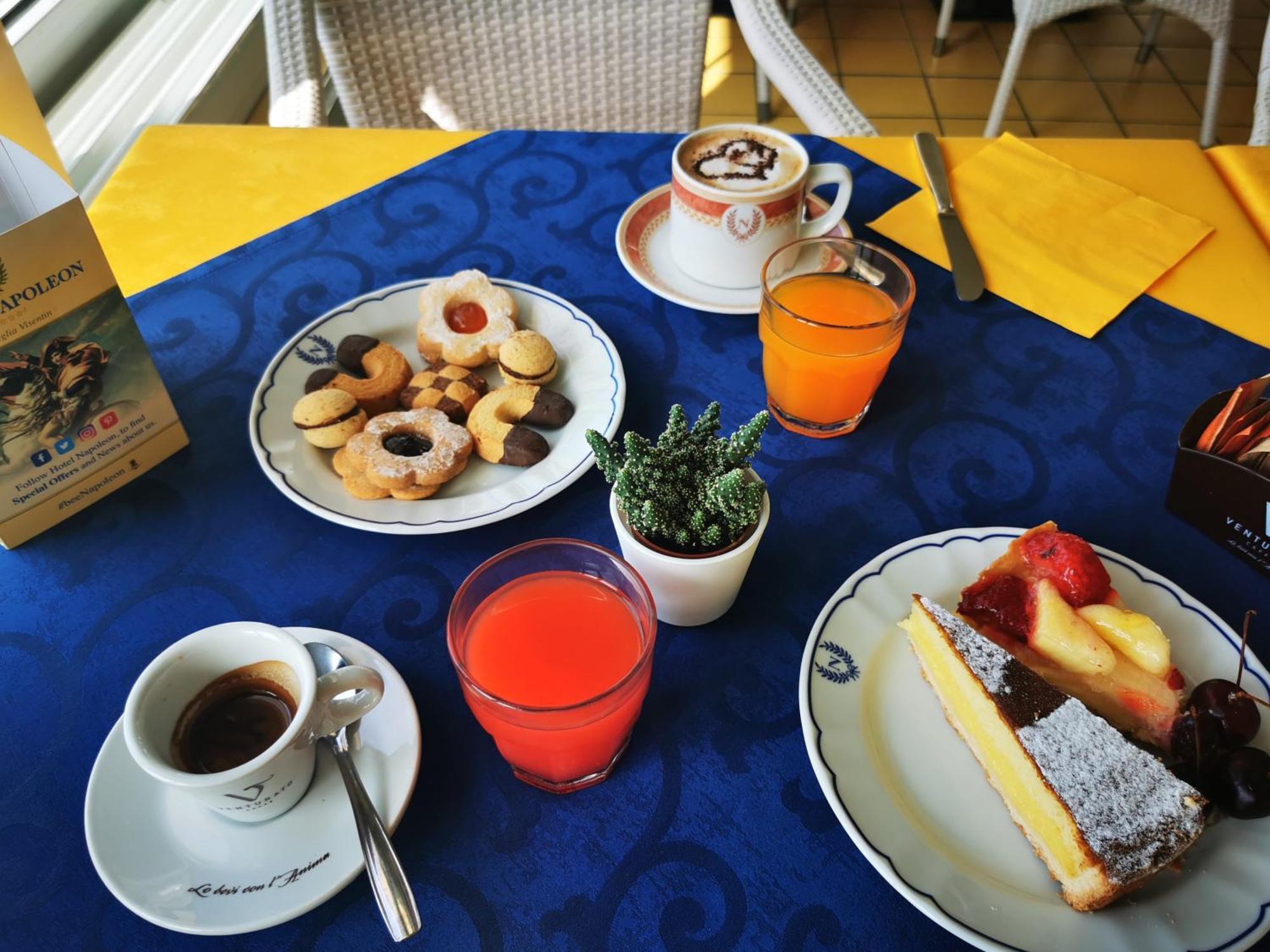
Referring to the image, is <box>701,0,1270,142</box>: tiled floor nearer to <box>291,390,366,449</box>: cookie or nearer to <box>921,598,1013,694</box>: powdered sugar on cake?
<box>291,390,366,449</box>: cookie

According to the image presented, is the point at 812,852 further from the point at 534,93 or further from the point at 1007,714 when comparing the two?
the point at 534,93

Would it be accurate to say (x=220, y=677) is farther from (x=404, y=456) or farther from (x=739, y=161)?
(x=739, y=161)

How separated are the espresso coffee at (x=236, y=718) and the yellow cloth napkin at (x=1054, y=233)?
94 centimetres

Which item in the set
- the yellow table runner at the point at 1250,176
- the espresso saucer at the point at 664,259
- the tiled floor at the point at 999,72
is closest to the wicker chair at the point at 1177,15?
the tiled floor at the point at 999,72

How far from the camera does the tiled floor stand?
10.6 ft

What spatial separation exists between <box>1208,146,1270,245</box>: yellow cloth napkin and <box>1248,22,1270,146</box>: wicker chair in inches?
3.5

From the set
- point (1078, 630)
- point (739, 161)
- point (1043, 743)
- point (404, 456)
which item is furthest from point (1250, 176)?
point (404, 456)

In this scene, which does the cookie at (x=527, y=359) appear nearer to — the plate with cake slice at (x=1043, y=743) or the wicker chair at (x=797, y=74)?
the plate with cake slice at (x=1043, y=743)

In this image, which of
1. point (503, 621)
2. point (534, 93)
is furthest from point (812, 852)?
point (534, 93)

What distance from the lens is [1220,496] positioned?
877 mm

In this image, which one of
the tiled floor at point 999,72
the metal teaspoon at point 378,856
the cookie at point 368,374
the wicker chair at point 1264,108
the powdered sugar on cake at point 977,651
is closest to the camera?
the metal teaspoon at point 378,856

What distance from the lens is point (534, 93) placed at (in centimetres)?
170

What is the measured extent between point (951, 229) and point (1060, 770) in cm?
76

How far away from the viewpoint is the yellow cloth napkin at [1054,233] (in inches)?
45.0
